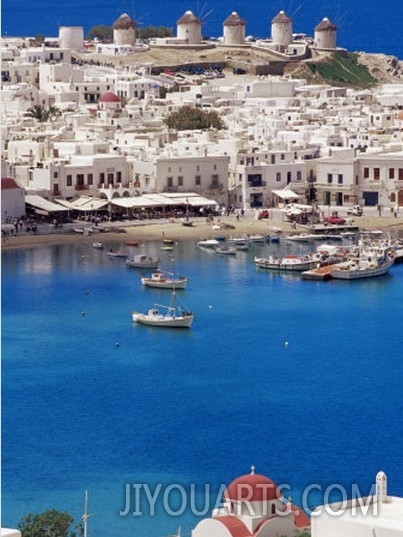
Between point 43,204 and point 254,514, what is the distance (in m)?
28.5

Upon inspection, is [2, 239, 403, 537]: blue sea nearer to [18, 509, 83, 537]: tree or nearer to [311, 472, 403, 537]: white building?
[18, 509, 83, 537]: tree

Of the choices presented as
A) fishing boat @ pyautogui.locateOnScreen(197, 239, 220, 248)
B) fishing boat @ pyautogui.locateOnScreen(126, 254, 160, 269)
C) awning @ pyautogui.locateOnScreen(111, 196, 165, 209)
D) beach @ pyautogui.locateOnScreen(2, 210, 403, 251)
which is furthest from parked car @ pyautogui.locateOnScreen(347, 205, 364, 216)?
fishing boat @ pyautogui.locateOnScreen(126, 254, 160, 269)

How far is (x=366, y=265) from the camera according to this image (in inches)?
1575

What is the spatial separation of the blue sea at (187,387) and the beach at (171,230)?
1.24m

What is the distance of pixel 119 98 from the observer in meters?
58.6

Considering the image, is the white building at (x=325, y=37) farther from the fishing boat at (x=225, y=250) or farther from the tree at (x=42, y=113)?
the fishing boat at (x=225, y=250)

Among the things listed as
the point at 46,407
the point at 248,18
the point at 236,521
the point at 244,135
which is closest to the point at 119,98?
the point at 244,135

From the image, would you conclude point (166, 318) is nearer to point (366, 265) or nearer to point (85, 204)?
point (366, 265)

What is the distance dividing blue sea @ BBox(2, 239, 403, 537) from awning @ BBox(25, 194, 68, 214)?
9.32 feet

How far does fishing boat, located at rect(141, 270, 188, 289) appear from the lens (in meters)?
37.8

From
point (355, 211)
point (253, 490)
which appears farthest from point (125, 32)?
point (253, 490)

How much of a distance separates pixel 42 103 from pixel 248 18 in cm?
5463

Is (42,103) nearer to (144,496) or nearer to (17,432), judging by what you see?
(17,432)

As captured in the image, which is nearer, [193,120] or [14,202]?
[14,202]
